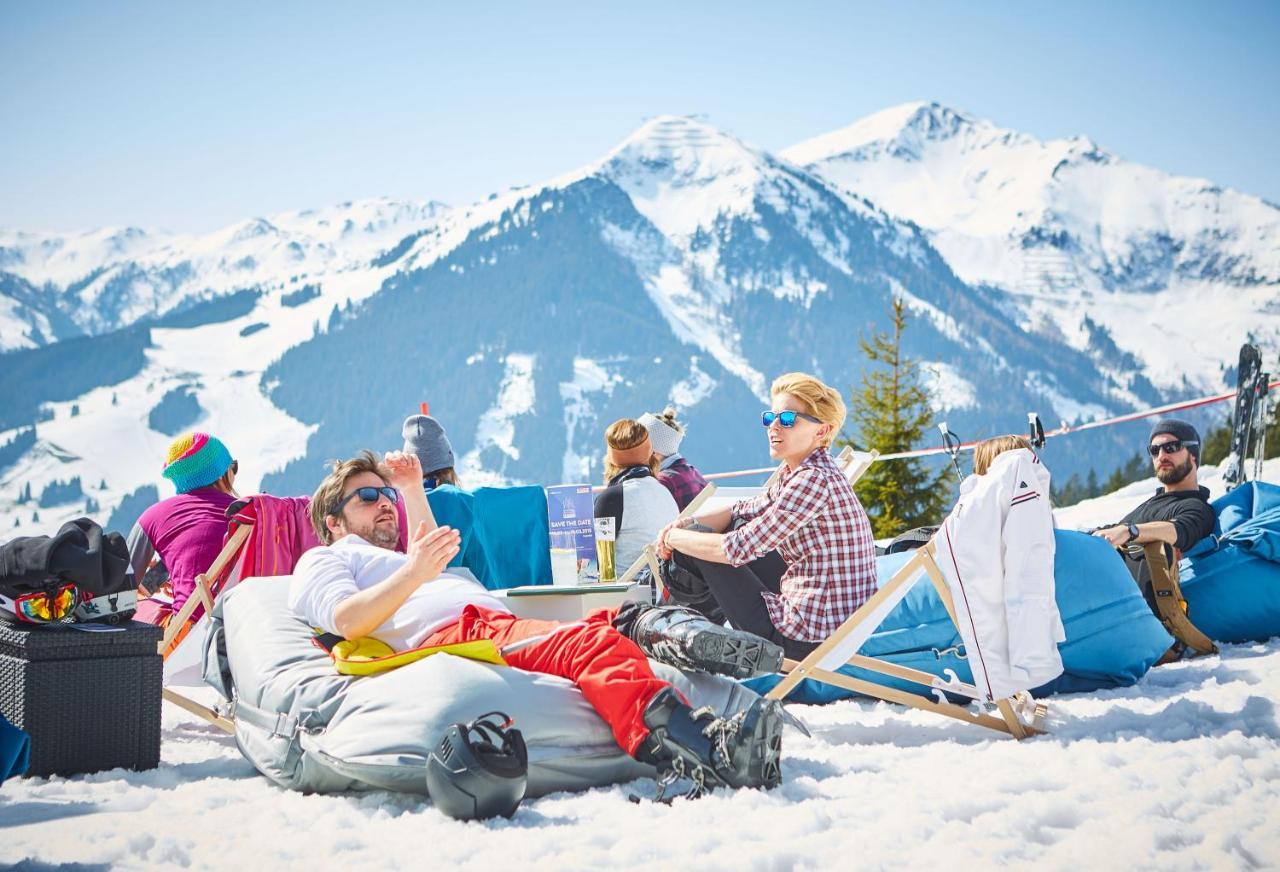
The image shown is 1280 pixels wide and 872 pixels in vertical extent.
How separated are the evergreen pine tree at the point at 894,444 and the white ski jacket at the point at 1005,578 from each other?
20138mm

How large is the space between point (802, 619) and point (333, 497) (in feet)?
5.28

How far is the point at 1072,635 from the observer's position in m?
4.43

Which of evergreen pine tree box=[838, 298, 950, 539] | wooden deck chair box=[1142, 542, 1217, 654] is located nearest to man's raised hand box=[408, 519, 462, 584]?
wooden deck chair box=[1142, 542, 1217, 654]

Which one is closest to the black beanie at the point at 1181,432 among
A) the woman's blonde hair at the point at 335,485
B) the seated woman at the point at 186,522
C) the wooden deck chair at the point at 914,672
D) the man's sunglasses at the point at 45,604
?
the wooden deck chair at the point at 914,672

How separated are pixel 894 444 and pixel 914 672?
22490mm

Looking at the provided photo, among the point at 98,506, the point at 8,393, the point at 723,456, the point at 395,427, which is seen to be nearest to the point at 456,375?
the point at 395,427

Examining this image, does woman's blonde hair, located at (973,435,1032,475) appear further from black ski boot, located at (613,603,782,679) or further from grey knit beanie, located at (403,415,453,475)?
grey knit beanie, located at (403,415,453,475)

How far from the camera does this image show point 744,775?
295 centimetres

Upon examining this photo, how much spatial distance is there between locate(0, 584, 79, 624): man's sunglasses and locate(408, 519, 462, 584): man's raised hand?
3.83 feet

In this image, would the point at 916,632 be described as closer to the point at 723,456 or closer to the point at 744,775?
the point at 744,775

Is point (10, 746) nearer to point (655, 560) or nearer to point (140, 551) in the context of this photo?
point (140, 551)

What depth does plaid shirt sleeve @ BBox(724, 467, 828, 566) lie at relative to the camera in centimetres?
384

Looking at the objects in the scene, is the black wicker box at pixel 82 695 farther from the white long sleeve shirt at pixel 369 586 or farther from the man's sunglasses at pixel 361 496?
the man's sunglasses at pixel 361 496

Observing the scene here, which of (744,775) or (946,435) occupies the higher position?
(946,435)
